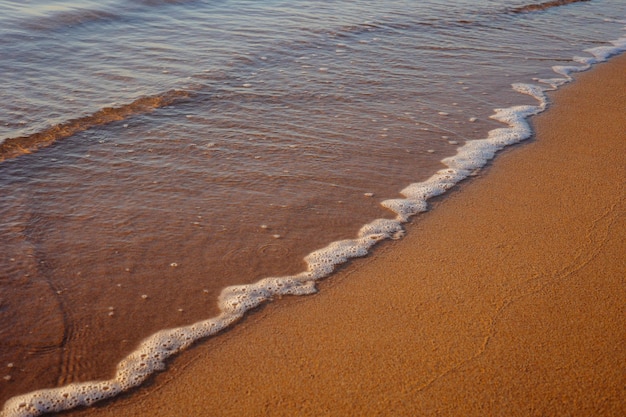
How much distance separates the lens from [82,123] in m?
4.99

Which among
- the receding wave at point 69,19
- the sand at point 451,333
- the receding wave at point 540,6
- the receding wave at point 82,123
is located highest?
the receding wave at point 540,6

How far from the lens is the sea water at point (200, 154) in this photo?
2941mm

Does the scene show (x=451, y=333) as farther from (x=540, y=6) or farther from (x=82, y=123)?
(x=540, y=6)

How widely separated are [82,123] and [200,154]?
3.72 feet

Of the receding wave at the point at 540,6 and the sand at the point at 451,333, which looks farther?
the receding wave at the point at 540,6

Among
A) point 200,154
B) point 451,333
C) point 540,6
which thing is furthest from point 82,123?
point 540,6

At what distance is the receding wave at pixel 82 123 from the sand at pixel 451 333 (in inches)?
102

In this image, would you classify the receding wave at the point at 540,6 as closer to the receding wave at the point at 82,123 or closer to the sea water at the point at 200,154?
the sea water at the point at 200,154

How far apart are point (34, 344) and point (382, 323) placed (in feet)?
5.17

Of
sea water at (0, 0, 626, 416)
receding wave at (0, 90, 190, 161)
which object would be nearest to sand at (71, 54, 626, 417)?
sea water at (0, 0, 626, 416)

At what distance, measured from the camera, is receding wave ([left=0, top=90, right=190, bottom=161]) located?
455 centimetres

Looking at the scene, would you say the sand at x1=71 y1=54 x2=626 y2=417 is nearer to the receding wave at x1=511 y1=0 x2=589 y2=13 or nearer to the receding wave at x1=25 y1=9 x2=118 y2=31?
the receding wave at x1=25 y1=9 x2=118 y2=31

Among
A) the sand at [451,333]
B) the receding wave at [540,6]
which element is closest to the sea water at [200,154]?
the sand at [451,333]

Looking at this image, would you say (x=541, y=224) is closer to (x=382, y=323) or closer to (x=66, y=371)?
(x=382, y=323)
